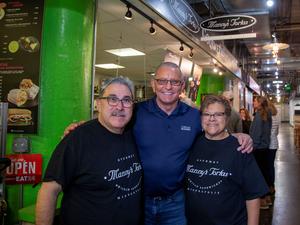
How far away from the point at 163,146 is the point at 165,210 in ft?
1.53

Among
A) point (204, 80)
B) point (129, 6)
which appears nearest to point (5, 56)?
point (129, 6)

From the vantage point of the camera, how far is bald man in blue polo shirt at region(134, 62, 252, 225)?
2219 mm

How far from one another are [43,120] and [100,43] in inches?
158

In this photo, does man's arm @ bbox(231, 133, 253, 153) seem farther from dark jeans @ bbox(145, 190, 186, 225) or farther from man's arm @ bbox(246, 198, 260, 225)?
dark jeans @ bbox(145, 190, 186, 225)

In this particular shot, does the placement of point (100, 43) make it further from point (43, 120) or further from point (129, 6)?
point (43, 120)

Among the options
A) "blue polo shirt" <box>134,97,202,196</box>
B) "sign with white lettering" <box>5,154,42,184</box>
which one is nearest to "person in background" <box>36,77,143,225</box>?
"blue polo shirt" <box>134,97,202,196</box>

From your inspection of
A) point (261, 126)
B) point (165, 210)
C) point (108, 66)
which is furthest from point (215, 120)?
point (108, 66)

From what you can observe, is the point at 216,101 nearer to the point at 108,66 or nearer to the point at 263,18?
the point at 263,18

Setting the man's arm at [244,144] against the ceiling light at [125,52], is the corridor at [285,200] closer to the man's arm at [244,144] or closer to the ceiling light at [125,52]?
the man's arm at [244,144]

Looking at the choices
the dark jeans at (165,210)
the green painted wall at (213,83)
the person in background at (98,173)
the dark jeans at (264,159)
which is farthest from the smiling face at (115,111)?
the green painted wall at (213,83)

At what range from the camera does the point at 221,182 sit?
202 centimetres

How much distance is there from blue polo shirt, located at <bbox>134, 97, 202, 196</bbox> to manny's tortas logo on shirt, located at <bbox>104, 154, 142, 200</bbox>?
24cm

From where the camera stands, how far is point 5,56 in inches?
126

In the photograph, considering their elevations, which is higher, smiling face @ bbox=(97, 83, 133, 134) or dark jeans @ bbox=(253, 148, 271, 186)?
smiling face @ bbox=(97, 83, 133, 134)
